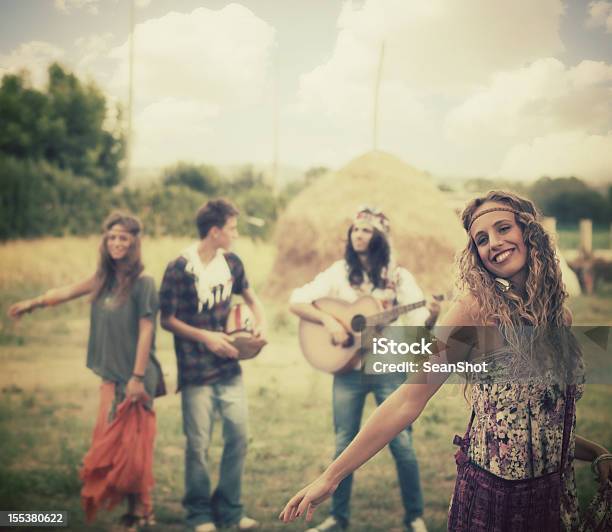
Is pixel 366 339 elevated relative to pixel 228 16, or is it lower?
lower

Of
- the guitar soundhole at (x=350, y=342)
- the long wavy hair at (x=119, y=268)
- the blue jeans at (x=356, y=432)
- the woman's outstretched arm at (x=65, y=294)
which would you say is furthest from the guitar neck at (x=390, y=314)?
the woman's outstretched arm at (x=65, y=294)

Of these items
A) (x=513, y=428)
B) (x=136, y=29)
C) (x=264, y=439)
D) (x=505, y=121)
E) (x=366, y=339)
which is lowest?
(x=264, y=439)

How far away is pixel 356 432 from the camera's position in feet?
10.5

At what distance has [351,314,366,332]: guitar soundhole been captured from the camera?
10.8ft

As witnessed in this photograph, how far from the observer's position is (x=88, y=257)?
6.22 meters

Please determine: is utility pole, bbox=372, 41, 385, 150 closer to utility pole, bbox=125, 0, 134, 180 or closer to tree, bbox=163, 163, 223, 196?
utility pole, bbox=125, 0, 134, 180

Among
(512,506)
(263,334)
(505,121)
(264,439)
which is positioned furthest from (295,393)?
(512,506)

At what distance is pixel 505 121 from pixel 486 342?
2454 mm

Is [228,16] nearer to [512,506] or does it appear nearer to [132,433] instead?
[132,433]

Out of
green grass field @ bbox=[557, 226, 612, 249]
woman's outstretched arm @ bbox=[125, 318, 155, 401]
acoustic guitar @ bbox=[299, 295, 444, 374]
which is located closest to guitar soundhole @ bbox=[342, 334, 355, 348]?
acoustic guitar @ bbox=[299, 295, 444, 374]

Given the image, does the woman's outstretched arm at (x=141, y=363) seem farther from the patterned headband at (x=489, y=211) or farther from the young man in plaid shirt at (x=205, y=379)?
the patterned headband at (x=489, y=211)

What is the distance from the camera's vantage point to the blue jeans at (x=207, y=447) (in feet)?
10.7

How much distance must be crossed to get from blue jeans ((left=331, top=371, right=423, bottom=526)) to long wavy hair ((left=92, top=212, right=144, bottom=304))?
4.23 ft

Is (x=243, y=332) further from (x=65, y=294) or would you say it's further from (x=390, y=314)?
(x=65, y=294)
